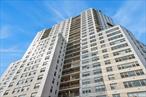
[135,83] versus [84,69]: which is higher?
[84,69]

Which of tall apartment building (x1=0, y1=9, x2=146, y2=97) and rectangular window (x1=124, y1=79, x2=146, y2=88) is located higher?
tall apartment building (x1=0, y1=9, x2=146, y2=97)

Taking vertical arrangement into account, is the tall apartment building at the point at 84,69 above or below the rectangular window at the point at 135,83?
above

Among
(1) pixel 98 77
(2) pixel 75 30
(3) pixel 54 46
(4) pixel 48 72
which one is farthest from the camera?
(2) pixel 75 30

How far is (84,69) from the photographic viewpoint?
152ft

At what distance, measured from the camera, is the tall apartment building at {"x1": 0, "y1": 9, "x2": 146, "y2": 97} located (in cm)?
3662

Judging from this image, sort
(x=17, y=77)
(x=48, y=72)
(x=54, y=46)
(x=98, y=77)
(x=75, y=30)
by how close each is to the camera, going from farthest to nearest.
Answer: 1. (x=75, y=30)
2. (x=54, y=46)
3. (x=17, y=77)
4. (x=48, y=72)
5. (x=98, y=77)

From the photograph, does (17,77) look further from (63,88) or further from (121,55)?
(121,55)

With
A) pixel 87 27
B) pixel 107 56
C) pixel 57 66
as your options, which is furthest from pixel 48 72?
pixel 87 27

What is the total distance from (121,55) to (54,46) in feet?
79.6

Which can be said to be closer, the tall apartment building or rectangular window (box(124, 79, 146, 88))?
rectangular window (box(124, 79, 146, 88))

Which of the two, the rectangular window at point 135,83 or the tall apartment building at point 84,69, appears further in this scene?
the tall apartment building at point 84,69

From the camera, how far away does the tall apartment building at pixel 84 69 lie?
3662cm

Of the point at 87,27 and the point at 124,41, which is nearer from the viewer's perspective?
the point at 124,41

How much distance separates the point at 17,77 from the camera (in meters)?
48.0
